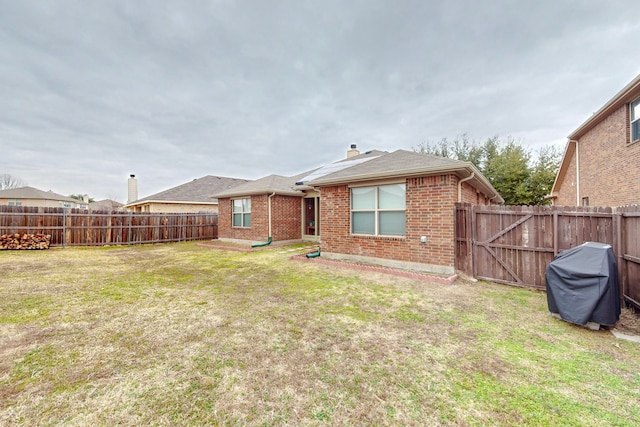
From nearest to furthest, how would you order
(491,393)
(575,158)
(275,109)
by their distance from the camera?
(491,393), (575,158), (275,109)

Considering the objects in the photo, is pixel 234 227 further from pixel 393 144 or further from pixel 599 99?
pixel 599 99

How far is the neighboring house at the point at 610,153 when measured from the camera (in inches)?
316

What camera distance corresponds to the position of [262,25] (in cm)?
939

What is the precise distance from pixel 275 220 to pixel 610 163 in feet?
45.8

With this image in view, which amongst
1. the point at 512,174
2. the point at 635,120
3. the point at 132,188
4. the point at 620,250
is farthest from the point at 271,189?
the point at 512,174

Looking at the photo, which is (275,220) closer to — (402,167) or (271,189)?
(271,189)

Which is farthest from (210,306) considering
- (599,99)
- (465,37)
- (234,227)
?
(599,99)

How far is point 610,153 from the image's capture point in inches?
368

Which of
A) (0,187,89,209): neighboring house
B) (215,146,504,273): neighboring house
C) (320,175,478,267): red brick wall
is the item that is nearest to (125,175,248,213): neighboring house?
(215,146,504,273): neighboring house

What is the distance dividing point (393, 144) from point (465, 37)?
46.3ft

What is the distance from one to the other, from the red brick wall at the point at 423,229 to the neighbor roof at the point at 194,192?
1305cm

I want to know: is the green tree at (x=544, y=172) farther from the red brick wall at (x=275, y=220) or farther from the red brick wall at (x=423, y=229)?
the red brick wall at (x=275, y=220)

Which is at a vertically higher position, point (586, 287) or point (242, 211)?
point (242, 211)

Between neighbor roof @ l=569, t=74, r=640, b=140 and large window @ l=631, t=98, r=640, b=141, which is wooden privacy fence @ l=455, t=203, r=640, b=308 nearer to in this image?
neighbor roof @ l=569, t=74, r=640, b=140
